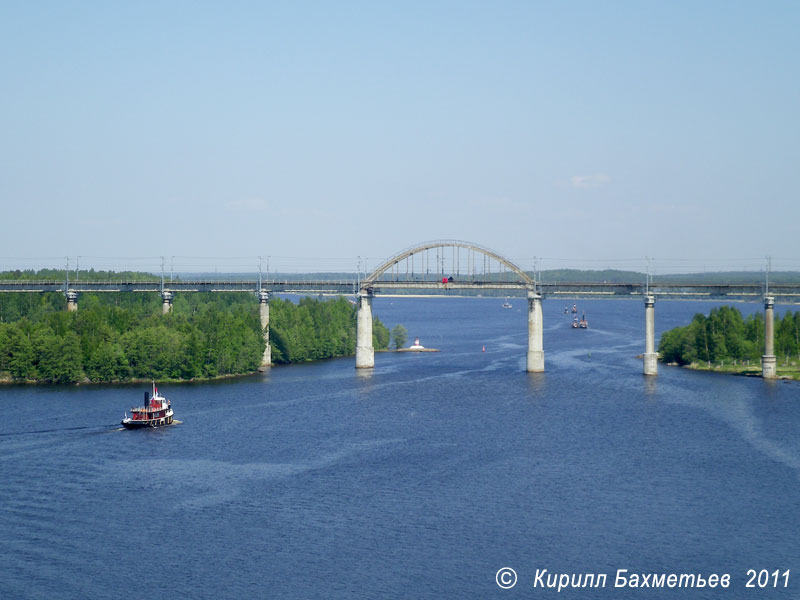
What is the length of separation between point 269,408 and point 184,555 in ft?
158

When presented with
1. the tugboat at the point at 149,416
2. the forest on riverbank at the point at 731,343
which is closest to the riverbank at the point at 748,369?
the forest on riverbank at the point at 731,343

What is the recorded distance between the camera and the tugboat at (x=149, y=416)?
3632 inches

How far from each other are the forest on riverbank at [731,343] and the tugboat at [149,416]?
81980 millimetres

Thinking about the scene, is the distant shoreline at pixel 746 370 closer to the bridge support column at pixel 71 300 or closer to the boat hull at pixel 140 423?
the boat hull at pixel 140 423

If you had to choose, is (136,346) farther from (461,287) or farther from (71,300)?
(461,287)

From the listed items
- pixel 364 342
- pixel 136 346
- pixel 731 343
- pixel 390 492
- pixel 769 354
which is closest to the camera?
pixel 390 492

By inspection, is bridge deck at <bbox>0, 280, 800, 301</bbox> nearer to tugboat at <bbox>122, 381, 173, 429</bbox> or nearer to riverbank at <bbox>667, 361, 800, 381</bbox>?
riverbank at <bbox>667, 361, 800, 381</bbox>

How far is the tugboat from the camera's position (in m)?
92.2

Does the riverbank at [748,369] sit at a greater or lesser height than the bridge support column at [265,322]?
lesser

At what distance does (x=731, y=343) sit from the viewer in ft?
472

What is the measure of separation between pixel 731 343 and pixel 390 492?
8898 cm

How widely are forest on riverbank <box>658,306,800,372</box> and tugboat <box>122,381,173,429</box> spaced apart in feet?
269

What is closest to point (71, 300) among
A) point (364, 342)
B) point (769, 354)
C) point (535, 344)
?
point (364, 342)

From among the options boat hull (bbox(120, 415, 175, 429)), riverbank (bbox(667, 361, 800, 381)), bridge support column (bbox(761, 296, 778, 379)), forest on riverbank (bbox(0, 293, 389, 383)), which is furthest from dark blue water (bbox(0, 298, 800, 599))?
riverbank (bbox(667, 361, 800, 381))
